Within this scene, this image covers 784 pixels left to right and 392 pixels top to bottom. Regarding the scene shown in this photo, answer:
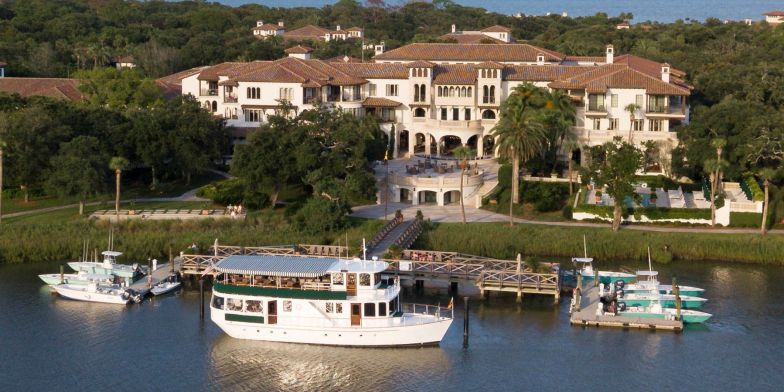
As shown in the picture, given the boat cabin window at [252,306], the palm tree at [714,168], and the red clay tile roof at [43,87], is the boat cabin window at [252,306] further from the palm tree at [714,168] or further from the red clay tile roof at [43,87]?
the red clay tile roof at [43,87]

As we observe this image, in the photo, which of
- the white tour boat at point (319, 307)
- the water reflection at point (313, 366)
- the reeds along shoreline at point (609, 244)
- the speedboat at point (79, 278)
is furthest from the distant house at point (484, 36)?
the water reflection at point (313, 366)

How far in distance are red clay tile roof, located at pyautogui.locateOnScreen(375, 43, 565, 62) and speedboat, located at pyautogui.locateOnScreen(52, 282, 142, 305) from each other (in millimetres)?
52864

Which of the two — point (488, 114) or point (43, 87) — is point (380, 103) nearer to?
point (488, 114)

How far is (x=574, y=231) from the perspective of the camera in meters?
77.9

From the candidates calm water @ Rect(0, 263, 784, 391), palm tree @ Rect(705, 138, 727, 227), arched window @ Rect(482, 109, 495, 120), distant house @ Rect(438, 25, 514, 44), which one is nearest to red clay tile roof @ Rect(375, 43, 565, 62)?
arched window @ Rect(482, 109, 495, 120)

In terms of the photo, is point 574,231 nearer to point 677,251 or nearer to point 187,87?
point 677,251

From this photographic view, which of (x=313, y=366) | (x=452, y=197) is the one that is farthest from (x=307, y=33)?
(x=313, y=366)

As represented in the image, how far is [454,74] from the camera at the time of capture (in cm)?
10481

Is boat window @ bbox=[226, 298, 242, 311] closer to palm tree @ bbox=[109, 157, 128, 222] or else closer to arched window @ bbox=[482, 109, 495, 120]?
palm tree @ bbox=[109, 157, 128, 222]

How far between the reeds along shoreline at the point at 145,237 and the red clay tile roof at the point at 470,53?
120 feet

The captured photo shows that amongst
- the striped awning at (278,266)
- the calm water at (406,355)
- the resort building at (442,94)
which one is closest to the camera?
the calm water at (406,355)

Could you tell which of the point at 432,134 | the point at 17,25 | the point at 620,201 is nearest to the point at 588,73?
the point at 432,134

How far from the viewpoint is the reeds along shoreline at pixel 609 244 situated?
245 feet

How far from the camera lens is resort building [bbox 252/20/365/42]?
177 metres
